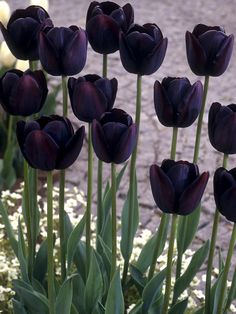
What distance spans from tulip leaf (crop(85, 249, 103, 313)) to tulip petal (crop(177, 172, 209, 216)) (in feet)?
1.17

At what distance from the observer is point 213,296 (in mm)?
2051

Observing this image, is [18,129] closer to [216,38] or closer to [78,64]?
[78,64]

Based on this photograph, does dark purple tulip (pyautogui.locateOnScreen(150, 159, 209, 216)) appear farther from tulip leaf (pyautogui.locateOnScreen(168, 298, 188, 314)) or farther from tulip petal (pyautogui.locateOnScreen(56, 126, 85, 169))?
tulip leaf (pyautogui.locateOnScreen(168, 298, 188, 314))

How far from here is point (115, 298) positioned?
184 centimetres

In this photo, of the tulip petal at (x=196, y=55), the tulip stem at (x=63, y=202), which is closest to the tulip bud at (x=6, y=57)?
the tulip stem at (x=63, y=202)

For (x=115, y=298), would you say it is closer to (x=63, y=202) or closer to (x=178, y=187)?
(x=63, y=202)

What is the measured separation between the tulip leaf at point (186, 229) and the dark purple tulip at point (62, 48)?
593mm

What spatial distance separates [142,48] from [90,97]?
0.64ft

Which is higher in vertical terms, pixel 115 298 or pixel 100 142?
pixel 100 142

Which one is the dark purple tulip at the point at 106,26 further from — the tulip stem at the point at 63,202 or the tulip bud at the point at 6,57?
the tulip bud at the point at 6,57

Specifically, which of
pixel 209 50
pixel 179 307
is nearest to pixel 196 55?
pixel 209 50

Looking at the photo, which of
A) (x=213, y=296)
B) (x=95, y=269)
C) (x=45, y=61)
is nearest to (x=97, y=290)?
(x=95, y=269)

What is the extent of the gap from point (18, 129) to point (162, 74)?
11.3 ft

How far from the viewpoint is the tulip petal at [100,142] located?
5.28 feet
